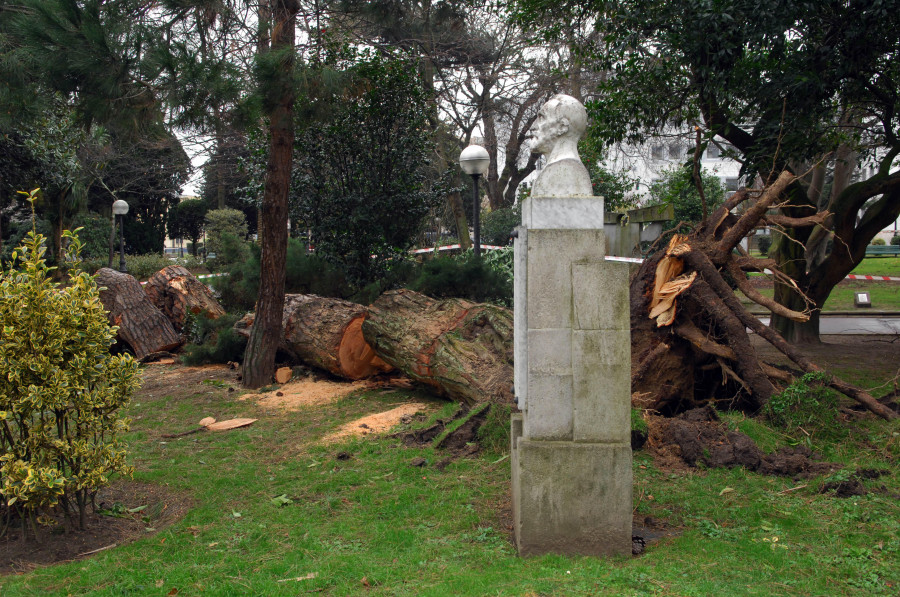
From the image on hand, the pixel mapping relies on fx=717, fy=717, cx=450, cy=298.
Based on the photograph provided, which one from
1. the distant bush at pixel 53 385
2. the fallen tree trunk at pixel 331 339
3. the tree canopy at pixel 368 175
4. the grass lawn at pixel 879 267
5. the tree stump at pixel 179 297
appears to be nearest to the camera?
the distant bush at pixel 53 385

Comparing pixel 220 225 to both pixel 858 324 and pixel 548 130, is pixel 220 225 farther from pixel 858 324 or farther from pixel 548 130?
pixel 548 130

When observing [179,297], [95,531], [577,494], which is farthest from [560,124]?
[179,297]

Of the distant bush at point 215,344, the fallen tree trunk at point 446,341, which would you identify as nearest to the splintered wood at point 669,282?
the fallen tree trunk at point 446,341

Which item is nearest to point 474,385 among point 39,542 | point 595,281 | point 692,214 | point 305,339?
point 305,339

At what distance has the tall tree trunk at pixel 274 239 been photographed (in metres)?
9.02

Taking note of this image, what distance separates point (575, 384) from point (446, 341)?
158 inches

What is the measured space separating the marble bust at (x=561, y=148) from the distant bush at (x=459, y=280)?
5589 mm

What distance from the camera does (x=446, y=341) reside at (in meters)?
8.01

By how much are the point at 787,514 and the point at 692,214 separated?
720 inches

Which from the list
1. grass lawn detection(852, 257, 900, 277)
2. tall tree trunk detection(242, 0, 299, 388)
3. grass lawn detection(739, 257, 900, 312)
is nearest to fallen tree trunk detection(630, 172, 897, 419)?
tall tree trunk detection(242, 0, 299, 388)

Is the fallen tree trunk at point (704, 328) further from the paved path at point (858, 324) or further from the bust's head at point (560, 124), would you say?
the paved path at point (858, 324)

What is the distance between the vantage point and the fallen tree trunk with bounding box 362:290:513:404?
7.53 meters

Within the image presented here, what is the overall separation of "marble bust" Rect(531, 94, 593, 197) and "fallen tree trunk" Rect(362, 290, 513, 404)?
3097mm

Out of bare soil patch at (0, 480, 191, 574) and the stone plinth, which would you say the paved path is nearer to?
the stone plinth
